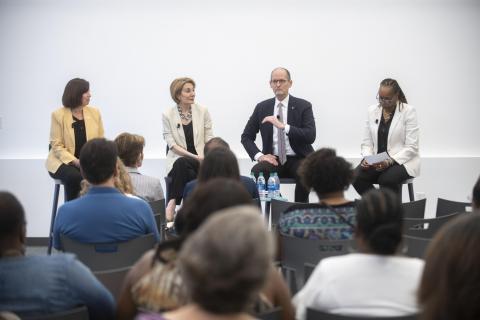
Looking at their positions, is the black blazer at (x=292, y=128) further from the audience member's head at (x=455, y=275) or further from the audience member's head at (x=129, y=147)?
the audience member's head at (x=455, y=275)

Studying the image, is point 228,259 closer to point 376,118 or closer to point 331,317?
point 331,317

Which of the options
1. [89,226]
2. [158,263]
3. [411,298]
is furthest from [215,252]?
[89,226]

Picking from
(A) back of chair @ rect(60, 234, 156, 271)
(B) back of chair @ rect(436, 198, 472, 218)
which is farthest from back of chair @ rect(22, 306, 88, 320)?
(B) back of chair @ rect(436, 198, 472, 218)

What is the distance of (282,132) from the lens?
19.7 feet

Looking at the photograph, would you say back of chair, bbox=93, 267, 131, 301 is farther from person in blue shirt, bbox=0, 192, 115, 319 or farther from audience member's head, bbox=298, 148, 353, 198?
audience member's head, bbox=298, 148, 353, 198

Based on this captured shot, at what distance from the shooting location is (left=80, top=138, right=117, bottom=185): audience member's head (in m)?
3.26

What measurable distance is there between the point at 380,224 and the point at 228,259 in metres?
0.98

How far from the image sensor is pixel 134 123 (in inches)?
292

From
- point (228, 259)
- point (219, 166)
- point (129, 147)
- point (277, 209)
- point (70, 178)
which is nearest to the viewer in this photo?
point (228, 259)

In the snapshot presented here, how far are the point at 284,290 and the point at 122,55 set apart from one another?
5.70m

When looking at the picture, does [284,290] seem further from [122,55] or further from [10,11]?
[10,11]

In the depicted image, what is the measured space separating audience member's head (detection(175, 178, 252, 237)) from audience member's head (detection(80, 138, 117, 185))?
4.19 feet

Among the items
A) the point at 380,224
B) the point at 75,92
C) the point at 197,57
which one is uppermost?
the point at 197,57

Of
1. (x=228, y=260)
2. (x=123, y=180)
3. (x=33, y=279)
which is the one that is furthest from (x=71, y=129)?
(x=228, y=260)
